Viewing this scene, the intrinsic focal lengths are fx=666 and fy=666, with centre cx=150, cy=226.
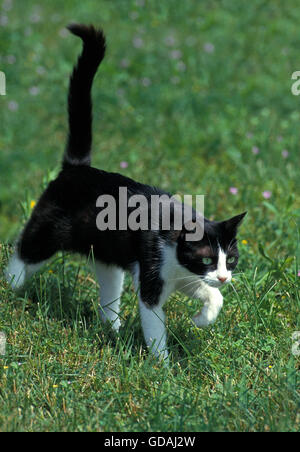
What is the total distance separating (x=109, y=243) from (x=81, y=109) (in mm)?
795

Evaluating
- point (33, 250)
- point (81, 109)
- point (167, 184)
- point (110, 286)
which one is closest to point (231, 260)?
point (110, 286)

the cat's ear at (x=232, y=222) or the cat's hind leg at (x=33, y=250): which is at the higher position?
the cat's ear at (x=232, y=222)

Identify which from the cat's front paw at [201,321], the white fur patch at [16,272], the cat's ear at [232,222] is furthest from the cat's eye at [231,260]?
the white fur patch at [16,272]

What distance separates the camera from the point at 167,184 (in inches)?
207

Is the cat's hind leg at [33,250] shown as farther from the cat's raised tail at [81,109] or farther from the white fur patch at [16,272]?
the cat's raised tail at [81,109]

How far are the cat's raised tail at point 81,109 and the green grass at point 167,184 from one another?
0.65 m

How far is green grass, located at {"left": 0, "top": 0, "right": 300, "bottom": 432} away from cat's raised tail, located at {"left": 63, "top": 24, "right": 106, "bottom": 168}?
0.65 metres

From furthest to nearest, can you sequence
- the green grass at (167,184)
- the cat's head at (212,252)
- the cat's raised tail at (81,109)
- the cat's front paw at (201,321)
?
1. the cat's raised tail at (81,109)
2. the cat's front paw at (201,321)
3. the cat's head at (212,252)
4. the green grass at (167,184)

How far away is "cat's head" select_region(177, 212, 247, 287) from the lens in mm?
3031

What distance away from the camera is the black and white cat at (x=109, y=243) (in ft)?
10.1

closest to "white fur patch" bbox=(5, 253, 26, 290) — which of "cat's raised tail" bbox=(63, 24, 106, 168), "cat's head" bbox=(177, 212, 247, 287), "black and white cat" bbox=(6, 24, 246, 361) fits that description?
"black and white cat" bbox=(6, 24, 246, 361)

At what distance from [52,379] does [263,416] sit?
0.92 metres

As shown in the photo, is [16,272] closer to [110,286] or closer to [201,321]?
[110,286]

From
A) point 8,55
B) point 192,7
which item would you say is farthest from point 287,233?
point 192,7
